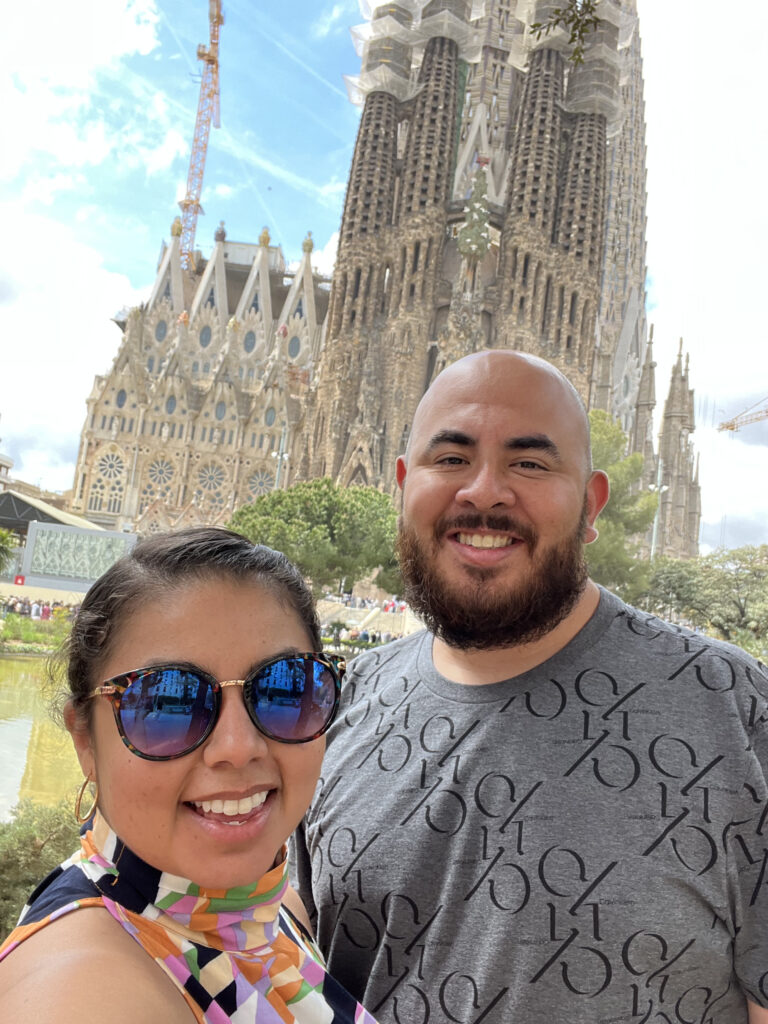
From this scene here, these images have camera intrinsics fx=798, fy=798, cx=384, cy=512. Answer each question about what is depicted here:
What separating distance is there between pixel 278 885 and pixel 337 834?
0.58 metres

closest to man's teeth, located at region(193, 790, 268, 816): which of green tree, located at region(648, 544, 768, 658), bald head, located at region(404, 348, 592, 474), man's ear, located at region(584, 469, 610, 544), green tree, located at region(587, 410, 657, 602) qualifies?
bald head, located at region(404, 348, 592, 474)

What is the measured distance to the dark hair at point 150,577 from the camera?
130 centimetres

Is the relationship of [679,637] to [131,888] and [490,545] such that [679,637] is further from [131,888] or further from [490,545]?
[131,888]

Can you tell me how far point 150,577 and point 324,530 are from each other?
24.9 meters

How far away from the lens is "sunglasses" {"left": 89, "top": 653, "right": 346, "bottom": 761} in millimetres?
1218

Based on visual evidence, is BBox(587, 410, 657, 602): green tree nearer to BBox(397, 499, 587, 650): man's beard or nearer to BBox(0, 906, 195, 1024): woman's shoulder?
BBox(397, 499, 587, 650): man's beard

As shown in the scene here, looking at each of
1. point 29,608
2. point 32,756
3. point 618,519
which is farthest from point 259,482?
point 32,756

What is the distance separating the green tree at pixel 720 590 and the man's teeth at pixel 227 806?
2783 cm

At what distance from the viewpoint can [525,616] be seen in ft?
6.04

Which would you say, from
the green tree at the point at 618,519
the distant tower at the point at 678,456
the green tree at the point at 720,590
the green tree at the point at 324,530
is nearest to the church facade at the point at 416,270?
the green tree at the point at 324,530

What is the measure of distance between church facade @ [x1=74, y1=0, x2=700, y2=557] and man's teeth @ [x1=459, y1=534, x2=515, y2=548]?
1261 inches

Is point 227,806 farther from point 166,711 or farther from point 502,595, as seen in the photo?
point 502,595

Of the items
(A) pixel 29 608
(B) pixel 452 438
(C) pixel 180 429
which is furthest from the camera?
(C) pixel 180 429

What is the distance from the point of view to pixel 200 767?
124cm
